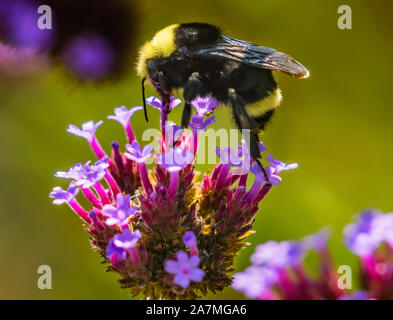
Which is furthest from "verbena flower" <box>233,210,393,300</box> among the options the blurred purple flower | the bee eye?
the blurred purple flower

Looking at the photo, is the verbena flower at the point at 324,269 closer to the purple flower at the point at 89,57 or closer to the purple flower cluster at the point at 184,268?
the purple flower cluster at the point at 184,268

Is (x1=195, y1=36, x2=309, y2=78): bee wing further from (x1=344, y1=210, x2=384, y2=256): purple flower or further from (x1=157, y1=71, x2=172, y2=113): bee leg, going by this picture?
(x1=344, y1=210, x2=384, y2=256): purple flower

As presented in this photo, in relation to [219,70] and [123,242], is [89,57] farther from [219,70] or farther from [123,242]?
[123,242]

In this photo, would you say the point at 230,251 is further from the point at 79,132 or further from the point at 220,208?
the point at 79,132

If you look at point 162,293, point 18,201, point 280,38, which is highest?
point 280,38

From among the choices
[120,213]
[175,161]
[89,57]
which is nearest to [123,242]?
[120,213]

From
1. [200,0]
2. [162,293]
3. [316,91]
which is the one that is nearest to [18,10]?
[200,0]
